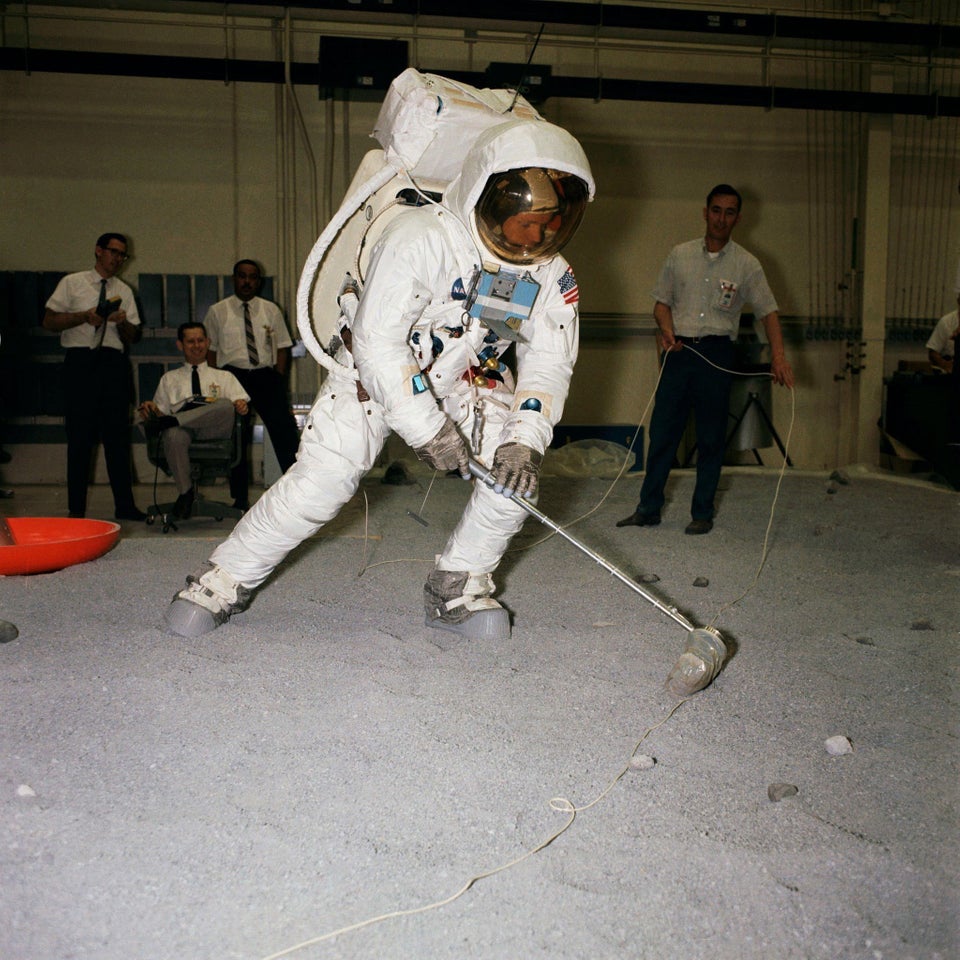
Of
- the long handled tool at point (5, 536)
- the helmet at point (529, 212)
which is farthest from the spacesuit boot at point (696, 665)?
the long handled tool at point (5, 536)

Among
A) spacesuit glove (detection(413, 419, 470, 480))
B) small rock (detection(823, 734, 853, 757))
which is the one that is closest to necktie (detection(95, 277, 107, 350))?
spacesuit glove (detection(413, 419, 470, 480))

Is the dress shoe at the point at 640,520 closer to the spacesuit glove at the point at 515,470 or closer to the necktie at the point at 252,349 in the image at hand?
the spacesuit glove at the point at 515,470

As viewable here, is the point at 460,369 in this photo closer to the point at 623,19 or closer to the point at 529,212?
the point at 529,212

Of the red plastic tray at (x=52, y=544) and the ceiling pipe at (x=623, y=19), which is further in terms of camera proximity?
the ceiling pipe at (x=623, y=19)

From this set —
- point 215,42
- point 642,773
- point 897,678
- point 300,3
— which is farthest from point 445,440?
point 215,42

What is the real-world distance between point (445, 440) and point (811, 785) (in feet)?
4.44

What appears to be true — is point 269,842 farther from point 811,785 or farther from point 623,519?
point 623,519

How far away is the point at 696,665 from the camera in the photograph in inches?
95.6

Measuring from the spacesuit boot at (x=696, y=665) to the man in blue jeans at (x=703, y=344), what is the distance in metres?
2.42

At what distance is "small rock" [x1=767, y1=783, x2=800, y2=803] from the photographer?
196 centimetres

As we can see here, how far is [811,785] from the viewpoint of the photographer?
2027 millimetres

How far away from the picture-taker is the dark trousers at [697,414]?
4.93 metres

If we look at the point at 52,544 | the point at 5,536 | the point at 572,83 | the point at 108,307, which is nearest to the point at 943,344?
the point at 572,83

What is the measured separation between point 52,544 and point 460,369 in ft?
6.68
